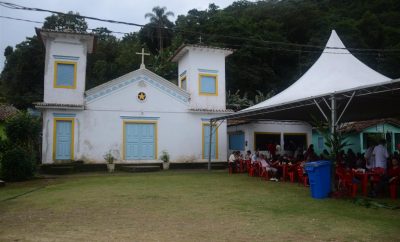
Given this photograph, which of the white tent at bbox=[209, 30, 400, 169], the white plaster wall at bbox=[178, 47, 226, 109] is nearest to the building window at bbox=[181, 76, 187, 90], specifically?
the white plaster wall at bbox=[178, 47, 226, 109]

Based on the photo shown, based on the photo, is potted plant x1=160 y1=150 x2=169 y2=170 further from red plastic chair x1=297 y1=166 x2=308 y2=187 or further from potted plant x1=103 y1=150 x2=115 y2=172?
red plastic chair x1=297 y1=166 x2=308 y2=187

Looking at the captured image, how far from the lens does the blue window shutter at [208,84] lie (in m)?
18.6

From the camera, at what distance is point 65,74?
54.4 ft

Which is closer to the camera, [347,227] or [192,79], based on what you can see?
[347,227]

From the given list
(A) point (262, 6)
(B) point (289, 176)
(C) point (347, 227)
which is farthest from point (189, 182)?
(A) point (262, 6)

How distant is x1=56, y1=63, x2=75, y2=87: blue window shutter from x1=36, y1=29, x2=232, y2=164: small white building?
0.04 meters

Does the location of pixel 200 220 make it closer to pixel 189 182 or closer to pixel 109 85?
pixel 189 182

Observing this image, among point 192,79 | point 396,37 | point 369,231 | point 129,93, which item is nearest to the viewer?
point 369,231

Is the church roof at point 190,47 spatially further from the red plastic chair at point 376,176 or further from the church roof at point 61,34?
the red plastic chair at point 376,176

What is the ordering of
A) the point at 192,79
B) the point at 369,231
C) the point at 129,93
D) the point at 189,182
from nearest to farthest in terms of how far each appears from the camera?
the point at 369,231
the point at 189,182
the point at 129,93
the point at 192,79

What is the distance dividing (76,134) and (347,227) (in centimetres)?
1304

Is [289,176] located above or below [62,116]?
below

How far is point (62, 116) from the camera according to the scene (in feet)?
52.8

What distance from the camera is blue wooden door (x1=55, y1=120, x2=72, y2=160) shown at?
16.0 m
